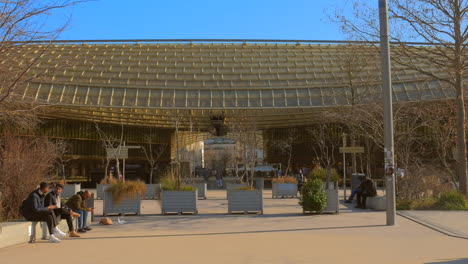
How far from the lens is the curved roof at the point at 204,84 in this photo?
42.8 meters

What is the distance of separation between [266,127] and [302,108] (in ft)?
48.0

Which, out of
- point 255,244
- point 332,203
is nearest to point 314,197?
point 332,203

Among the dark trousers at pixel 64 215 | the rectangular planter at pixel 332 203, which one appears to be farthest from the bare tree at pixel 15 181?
the rectangular planter at pixel 332 203

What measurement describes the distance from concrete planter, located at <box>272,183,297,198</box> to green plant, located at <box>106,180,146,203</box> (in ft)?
36.0

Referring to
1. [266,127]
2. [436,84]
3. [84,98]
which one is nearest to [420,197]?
[436,84]

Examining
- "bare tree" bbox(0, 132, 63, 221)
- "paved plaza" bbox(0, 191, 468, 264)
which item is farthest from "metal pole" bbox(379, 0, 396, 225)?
"bare tree" bbox(0, 132, 63, 221)

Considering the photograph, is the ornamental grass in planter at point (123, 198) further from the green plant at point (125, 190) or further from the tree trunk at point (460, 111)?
the tree trunk at point (460, 111)

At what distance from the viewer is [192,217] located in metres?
15.4

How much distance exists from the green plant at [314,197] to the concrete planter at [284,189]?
9.83 meters

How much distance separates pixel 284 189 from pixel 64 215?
1593cm

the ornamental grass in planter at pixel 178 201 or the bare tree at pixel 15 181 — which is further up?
the bare tree at pixel 15 181

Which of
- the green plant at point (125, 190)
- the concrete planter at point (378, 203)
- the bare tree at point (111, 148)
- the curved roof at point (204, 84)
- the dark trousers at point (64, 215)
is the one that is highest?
the curved roof at point (204, 84)

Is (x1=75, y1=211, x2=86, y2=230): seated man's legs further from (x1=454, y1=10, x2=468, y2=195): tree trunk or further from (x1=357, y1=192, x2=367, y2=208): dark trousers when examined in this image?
(x1=454, y1=10, x2=468, y2=195): tree trunk

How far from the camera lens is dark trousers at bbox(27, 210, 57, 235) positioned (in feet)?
33.5
